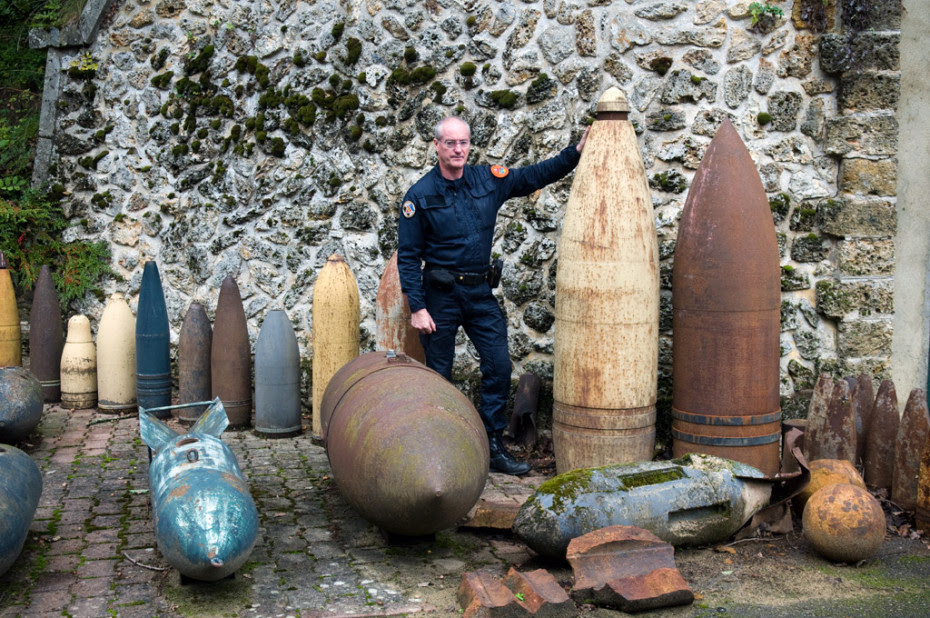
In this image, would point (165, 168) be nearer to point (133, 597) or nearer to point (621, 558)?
point (133, 597)

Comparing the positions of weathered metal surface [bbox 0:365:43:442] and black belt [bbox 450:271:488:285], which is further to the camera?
weathered metal surface [bbox 0:365:43:442]

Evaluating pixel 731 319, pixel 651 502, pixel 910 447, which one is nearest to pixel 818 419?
pixel 910 447

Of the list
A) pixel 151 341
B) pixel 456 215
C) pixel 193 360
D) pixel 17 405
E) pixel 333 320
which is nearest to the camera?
pixel 456 215

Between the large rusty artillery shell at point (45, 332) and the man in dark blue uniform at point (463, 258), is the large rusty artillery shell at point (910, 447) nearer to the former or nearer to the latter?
the man in dark blue uniform at point (463, 258)

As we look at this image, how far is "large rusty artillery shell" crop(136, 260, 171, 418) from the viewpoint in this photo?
20.9ft

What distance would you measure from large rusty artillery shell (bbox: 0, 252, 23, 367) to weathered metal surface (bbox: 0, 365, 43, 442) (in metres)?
1.13

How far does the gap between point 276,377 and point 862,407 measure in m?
3.70

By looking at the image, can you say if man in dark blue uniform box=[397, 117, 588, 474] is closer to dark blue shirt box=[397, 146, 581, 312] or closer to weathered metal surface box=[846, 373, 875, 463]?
dark blue shirt box=[397, 146, 581, 312]

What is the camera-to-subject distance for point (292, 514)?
4.52 m

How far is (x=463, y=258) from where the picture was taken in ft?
16.9

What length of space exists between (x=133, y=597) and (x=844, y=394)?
141 inches

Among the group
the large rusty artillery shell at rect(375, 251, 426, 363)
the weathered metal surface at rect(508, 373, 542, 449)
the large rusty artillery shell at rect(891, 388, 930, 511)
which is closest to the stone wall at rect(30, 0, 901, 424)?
the weathered metal surface at rect(508, 373, 542, 449)

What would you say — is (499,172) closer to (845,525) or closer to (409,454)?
(409,454)

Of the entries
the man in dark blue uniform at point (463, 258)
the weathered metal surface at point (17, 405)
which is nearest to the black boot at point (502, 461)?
the man in dark blue uniform at point (463, 258)
